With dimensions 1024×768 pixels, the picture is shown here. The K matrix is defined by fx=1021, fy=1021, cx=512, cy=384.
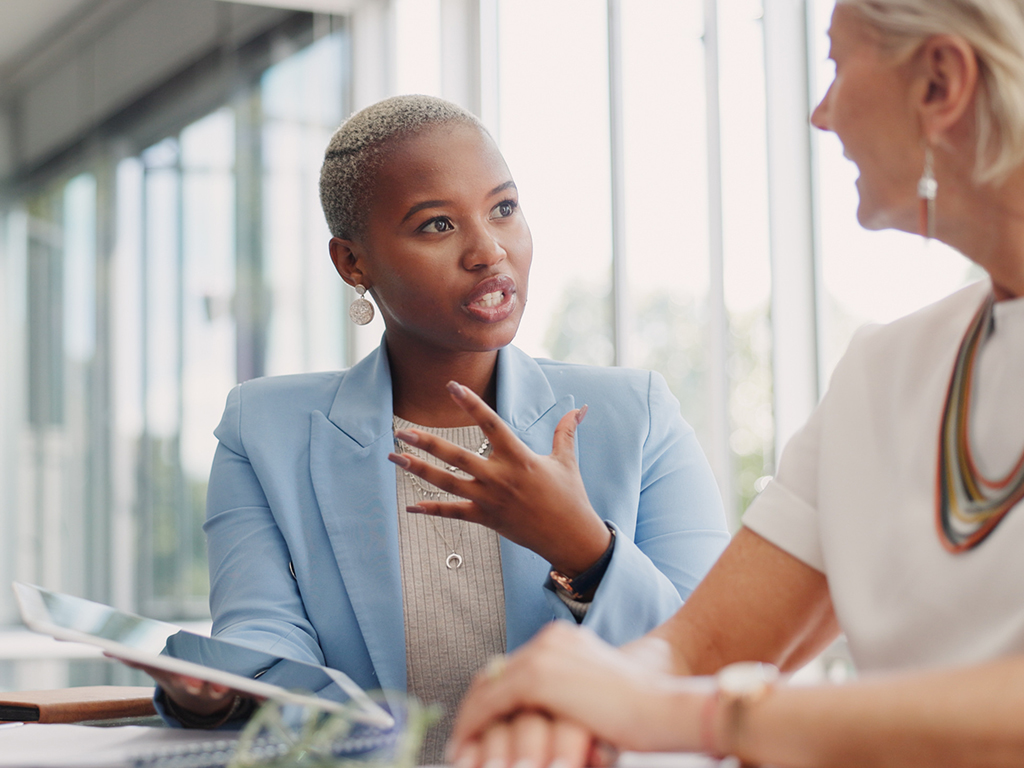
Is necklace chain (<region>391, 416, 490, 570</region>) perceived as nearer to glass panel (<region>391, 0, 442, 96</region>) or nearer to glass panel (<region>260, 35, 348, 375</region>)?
glass panel (<region>260, 35, 348, 375</region>)

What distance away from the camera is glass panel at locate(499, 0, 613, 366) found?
3.47 metres

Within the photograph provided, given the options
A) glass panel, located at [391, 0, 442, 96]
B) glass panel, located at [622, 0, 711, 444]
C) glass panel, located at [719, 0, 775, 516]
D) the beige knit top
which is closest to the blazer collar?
the beige knit top

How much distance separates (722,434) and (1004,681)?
2.25 m

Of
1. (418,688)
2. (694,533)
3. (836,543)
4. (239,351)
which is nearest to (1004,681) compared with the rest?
(836,543)

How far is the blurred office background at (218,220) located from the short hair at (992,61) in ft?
6.71

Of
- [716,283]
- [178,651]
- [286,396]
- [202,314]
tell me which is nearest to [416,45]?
[202,314]

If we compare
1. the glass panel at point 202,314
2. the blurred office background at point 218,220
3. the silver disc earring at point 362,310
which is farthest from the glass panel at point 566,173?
the silver disc earring at point 362,310

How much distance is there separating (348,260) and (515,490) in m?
0.76

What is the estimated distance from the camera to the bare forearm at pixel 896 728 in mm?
687

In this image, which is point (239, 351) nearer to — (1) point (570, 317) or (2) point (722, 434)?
(1) point (570, 317)

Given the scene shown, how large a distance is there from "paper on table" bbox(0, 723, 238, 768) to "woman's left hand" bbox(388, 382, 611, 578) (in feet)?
1.16

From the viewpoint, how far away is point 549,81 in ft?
12.2

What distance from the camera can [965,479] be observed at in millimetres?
929

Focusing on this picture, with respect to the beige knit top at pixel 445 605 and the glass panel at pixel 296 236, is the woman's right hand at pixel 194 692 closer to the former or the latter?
the beige knit top at pixel 445 605
